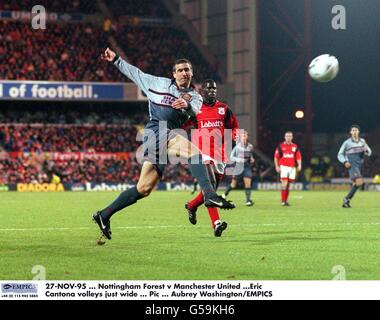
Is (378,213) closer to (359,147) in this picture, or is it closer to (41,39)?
(359,147)

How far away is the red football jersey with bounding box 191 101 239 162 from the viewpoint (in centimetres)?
1769

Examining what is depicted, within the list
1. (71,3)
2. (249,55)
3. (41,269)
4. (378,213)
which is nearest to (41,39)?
(71,3)

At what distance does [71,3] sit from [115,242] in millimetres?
40757

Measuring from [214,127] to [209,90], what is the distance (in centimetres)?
149

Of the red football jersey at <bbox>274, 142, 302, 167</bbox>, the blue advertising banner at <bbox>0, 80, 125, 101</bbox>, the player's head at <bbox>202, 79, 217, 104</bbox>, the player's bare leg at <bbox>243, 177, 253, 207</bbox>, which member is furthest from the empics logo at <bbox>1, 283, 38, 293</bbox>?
the blue advertising banner at <bbox>0, 80, 125, 101</bbox>

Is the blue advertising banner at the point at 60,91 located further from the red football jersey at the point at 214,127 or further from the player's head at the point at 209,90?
the player's head at the point at 209,90

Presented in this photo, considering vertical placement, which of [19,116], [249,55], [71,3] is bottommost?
[19,116]

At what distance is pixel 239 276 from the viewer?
389 inches

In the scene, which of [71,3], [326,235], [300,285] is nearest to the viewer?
[300,285]

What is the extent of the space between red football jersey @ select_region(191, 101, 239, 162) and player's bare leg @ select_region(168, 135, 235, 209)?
155 inches

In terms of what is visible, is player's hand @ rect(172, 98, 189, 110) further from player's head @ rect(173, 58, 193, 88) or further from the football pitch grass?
the football pitch grass

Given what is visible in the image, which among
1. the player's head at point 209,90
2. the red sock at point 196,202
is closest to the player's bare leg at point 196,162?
the red sock at point 196,202

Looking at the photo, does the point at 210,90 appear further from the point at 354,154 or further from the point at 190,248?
the point at 354,154

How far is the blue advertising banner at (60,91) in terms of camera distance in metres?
46.5
